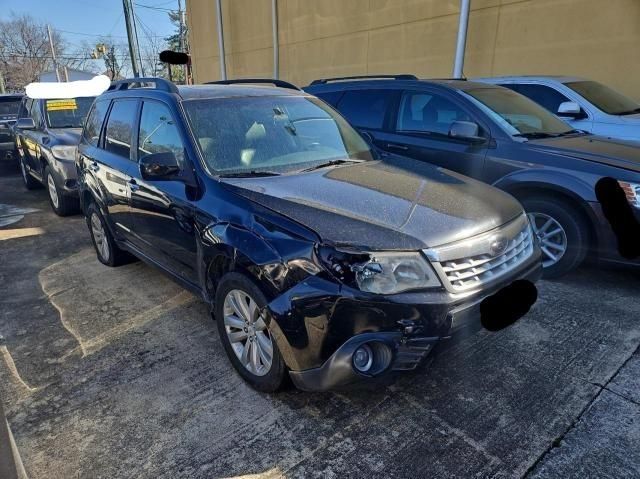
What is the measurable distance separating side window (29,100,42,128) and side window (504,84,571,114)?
7.32 metres

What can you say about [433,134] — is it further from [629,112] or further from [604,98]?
[629,112]

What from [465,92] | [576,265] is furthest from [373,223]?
[465,92]

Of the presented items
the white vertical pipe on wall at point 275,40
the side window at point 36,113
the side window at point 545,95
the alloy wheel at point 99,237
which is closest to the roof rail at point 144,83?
the alloy wheel at point 99,237

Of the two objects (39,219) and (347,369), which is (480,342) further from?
(39,219)

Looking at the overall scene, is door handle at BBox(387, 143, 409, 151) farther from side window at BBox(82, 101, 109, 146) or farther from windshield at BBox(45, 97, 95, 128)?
windshield at BBox(45, 97, 95, 128)

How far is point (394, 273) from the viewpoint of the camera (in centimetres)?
206

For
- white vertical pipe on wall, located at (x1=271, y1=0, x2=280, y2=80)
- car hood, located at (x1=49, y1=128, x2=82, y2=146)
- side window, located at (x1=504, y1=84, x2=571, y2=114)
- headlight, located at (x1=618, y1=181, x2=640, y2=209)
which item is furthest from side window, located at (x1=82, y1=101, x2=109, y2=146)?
white vertical pipe on wall, located at (x1=271, y1=0, x2=280, y2=80)

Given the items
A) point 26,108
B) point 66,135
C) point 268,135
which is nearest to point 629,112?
point 268,135

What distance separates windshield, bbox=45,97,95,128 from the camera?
6.99 metres

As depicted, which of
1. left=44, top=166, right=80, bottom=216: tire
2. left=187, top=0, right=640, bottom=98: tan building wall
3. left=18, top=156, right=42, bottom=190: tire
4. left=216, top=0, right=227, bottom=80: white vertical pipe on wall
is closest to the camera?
left=44, top=166, right=80, bottom=216: tire

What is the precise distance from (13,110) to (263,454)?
11.4 meters

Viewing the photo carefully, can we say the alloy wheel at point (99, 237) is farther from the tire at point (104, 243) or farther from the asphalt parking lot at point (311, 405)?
the asphalt parking lot at point (311, 405)

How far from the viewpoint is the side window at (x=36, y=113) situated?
23.2ft

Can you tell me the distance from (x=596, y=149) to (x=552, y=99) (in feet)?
9.20
